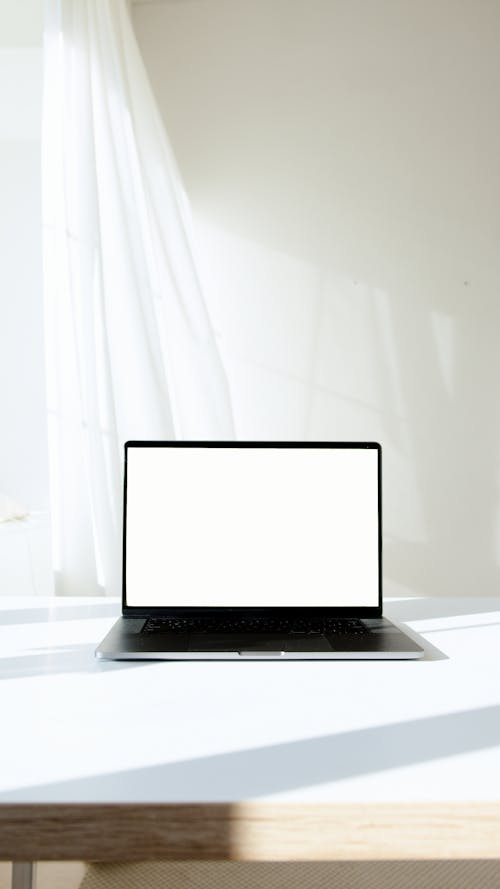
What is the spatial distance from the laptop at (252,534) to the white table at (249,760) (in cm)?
20

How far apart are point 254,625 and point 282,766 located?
0.43 m

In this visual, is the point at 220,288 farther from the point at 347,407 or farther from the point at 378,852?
the point at 378,852

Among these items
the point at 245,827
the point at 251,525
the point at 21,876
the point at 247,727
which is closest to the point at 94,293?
the point at 251,525

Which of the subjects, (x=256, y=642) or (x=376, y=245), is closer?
(x=256, y=642)

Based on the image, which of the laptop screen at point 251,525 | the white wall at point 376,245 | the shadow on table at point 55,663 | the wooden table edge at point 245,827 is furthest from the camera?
the white wall at point 376,245

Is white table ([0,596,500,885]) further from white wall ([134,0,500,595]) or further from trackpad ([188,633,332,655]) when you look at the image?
white wall ([134,0,500,595])

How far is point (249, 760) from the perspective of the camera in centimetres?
61

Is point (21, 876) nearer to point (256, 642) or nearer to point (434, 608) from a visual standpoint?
point (256, 642)

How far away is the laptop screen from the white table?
0.69 ft

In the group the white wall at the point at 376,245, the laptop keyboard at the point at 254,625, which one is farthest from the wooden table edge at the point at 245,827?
the white wall at the point at 376,245

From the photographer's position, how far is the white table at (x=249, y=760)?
0.55 metres

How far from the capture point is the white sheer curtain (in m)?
1.82

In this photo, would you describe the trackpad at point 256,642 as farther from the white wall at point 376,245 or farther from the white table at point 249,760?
the white wall at point 376,245

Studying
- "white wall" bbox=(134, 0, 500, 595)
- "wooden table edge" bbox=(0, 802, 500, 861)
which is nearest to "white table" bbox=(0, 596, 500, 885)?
"wooden table edge" bbox=(0, 802, 500, 861)
